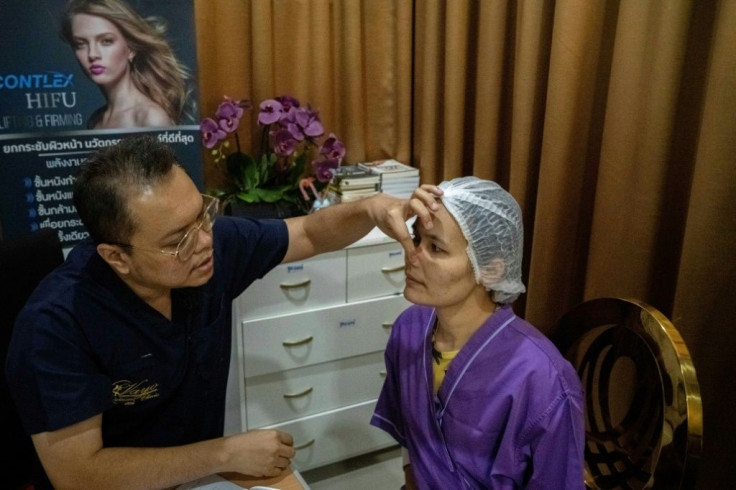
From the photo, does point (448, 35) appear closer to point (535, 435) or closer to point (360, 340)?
point (360, 340)

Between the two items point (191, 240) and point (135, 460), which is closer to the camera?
point (135, 460)

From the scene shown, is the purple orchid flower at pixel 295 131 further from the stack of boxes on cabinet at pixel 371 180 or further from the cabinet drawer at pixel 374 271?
the cabinet drawer at pixel 374 271

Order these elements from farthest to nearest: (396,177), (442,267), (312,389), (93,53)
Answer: (396,177), (312,389), (93,53), (442,267)

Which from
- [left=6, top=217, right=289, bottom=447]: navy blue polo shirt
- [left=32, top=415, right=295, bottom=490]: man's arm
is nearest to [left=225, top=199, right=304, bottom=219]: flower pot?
[left=6, top=217, right=289, bottom=447]: navy blue polo shirt

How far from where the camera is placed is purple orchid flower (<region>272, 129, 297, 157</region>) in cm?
200

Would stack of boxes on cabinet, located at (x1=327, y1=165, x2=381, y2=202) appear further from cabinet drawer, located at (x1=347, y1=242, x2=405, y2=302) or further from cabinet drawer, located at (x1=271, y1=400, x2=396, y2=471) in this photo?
cabinet drawer, located at (x1=271, y1=400, x2=396, y2=471)

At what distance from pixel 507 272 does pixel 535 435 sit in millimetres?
307

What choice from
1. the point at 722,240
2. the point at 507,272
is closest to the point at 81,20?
the point at 507,272

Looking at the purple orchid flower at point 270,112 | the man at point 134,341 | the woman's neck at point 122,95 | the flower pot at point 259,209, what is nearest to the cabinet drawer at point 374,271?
the flower pot at point 259,209

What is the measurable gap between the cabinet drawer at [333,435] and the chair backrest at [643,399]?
3.37ft

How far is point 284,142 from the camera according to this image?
2006 millimetres

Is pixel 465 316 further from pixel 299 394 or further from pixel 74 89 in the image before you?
pixel 74 89

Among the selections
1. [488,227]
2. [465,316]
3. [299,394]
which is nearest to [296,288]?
[299,394]

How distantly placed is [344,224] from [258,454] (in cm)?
64
